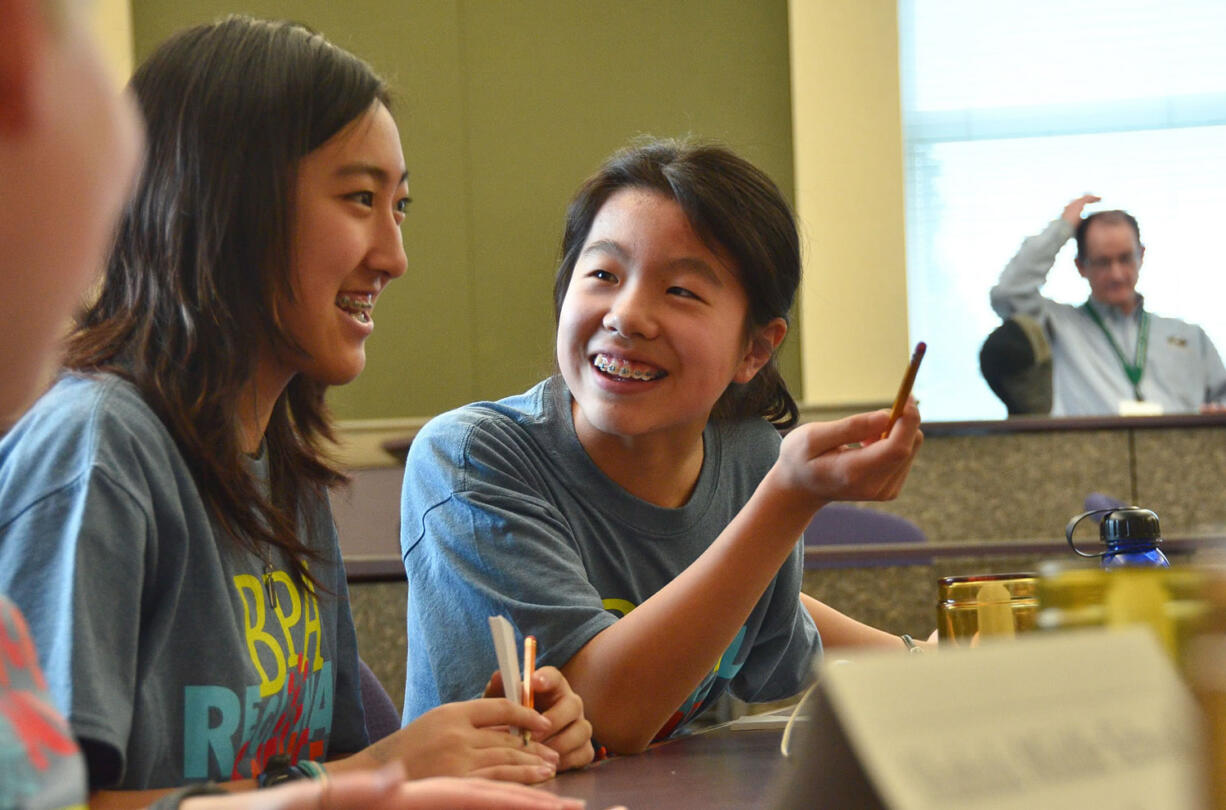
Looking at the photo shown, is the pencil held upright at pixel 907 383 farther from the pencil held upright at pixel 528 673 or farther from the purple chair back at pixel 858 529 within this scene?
the purple chair back at pixel 858 529

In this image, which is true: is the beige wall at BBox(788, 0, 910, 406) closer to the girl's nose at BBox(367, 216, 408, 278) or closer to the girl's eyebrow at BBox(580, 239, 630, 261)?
the girl's eyebrow at BBox(580, 239, 630, 261)

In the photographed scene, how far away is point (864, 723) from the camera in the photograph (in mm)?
300

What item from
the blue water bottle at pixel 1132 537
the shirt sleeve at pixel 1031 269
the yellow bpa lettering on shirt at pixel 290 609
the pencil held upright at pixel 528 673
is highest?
the shirt sleeve at pixel 1031 269

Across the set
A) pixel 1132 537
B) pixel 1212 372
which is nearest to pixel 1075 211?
pixel 1212 372

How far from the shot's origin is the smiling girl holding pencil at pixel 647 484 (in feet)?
3.39

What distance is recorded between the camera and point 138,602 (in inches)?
31.8

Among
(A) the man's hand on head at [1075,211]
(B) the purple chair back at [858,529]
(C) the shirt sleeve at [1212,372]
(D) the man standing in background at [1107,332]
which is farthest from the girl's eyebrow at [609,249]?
(C) the shirt sleeve at [1212,372]

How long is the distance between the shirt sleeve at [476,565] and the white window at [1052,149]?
13.5ft

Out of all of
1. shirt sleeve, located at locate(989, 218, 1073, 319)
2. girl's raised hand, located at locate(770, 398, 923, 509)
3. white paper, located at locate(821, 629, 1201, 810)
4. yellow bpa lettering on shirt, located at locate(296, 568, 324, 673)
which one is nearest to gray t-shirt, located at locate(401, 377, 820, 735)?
yellow bpa lettering on shirt, located at locate(296, 568, 324, 673)

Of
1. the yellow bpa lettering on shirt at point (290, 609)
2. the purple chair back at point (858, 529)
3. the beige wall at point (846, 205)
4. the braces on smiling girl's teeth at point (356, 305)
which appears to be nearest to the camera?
the yellow bpa lettering on shirt at point (290, 609)

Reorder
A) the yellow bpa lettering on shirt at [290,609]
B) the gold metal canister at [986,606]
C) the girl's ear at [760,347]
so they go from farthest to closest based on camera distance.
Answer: the girl's ear at [760,347] → the yellow bpa lettering on shirt at [290,609] → the gold metal canister at [986,606]

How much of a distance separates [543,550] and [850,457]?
30 centimetres

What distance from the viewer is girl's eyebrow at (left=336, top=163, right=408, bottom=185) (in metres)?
1.06

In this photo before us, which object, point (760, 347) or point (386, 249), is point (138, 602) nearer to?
point (386, 249)
